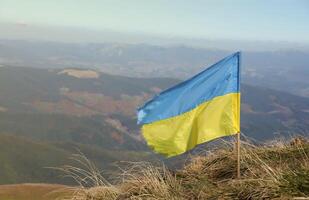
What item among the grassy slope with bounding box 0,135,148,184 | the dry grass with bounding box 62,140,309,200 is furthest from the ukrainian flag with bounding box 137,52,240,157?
the grassy slope with bounding box 0,135,148,184

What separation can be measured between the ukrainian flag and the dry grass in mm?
714

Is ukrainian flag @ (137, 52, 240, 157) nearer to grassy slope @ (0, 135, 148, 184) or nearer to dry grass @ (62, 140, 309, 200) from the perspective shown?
dry grass @ (62, 140, 309, 200)

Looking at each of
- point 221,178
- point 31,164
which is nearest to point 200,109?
point 221,178

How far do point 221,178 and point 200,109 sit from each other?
Result: 1415mm

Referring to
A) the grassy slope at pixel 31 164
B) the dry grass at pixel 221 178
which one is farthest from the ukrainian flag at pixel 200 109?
the grassy slope at pixel 31 164

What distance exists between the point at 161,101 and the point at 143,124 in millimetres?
570

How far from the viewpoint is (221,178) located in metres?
9.58

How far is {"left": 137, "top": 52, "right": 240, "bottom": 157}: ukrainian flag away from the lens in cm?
911

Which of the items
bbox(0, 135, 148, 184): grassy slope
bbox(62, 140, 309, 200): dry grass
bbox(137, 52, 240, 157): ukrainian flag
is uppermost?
bbox(137, 52, 240, 157): ukrainian flag

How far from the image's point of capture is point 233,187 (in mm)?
8148

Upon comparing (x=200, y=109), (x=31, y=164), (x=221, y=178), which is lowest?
(x=31, y=164)

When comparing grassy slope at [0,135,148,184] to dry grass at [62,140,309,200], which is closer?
dry grass at [62,140,309,200]

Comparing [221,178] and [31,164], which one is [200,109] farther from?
[31,164]

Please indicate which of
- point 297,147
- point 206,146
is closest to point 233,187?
point 297,147
